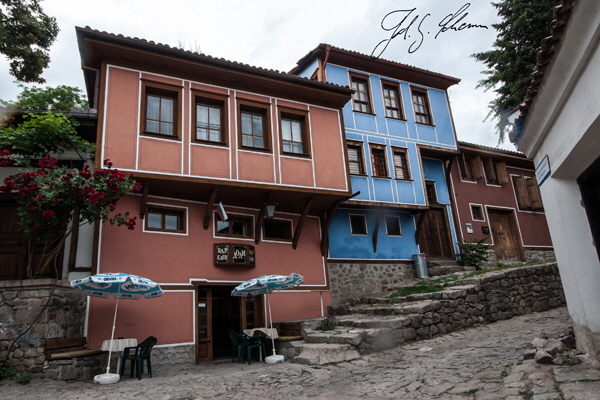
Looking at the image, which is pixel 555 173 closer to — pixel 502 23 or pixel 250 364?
pixel 250 364

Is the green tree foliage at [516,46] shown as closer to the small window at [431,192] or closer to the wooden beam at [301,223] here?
the small window at [431,192]

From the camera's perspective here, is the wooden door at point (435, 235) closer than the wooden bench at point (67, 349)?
No

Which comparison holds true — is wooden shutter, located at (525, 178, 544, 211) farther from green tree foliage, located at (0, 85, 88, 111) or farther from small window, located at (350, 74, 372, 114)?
green tree foliage, located at (0, 85, 88, 111)

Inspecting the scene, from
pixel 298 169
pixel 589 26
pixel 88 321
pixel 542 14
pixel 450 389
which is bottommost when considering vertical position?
pixel 450 389

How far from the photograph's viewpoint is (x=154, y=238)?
10047 mm

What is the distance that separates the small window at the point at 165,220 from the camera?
10188 mm

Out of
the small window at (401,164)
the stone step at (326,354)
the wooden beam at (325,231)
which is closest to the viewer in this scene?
the stone step at (326,354)

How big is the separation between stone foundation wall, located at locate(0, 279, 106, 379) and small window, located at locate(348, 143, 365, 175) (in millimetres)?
9058

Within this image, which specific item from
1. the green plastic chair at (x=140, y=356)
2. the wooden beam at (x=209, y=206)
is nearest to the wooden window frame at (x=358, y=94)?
the wooden beam at (x=209, y=206)

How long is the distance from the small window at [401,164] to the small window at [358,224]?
2.10 meters

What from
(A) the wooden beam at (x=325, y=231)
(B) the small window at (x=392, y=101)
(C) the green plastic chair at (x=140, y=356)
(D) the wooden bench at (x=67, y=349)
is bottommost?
(C) the green plastic chair at (x=140, y=356)

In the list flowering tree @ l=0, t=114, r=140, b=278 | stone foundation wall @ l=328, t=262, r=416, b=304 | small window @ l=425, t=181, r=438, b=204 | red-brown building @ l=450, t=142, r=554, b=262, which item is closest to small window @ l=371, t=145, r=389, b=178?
small window @ l=425, t=181, r=438, b=204

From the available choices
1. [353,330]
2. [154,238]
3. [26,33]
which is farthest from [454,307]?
[26,33]

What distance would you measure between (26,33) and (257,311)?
10.3m
